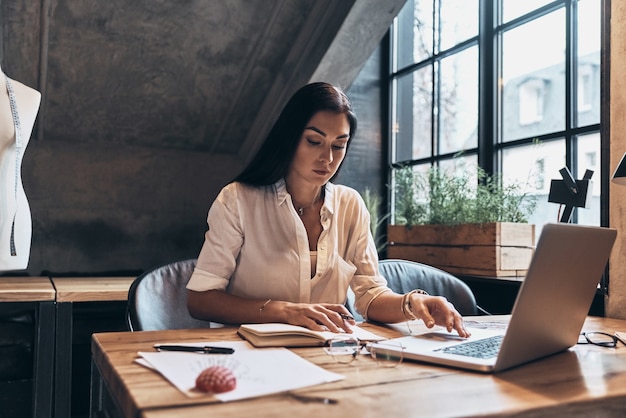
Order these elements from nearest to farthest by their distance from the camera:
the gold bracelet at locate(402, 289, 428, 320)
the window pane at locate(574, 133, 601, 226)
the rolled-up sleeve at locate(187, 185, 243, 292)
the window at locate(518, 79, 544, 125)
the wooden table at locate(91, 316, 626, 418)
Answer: the wooden table at locate(91, 316, 626, 418)
the gold bracelet at locate(402, 289, 428, 320)
the rolled-up sleeve at locate(187, 185, 243, 292)
the window pane at locate(574, 133, 601, 226)
the window at locate(518, 79, 544, 125)

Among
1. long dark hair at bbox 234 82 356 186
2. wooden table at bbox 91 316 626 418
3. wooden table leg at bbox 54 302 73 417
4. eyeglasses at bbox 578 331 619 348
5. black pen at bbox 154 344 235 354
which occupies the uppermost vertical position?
long dark hair at bbox 234 82 356 186

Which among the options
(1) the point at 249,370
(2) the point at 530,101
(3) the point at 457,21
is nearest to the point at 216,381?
(1) the point at 249,370

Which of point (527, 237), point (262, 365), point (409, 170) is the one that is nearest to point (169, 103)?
point (409, 170)

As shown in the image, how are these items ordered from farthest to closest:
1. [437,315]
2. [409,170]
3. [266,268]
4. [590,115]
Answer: [409,170] → [590,115] → [266,268] → [437,315]

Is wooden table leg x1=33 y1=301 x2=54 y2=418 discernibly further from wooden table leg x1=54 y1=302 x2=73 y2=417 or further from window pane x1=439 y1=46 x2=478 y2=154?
window pane x1=439 y1=46 x2=478 y2=154

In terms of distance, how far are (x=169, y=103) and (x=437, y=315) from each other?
141 inches

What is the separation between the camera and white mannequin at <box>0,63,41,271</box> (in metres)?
2.23

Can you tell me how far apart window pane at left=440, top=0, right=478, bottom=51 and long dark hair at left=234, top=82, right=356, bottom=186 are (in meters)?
2.00

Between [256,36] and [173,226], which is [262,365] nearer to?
[256,36]

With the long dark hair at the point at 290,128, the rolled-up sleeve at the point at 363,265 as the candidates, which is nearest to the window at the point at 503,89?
the rolled-up sleeve at the point at 363,265

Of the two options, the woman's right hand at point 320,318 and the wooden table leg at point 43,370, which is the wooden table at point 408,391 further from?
the wooden table leg at point 43,370

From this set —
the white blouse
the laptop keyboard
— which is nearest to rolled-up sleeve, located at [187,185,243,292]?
the white blouse

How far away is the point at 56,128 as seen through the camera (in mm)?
4547

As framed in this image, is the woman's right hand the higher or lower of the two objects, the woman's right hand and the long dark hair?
the lower
